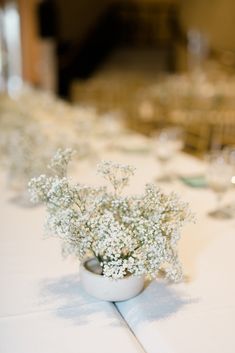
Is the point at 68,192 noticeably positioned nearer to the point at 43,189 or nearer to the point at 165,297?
the point at 43,189

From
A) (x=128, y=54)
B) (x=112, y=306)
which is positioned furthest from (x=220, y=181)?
(x=128, y=54)

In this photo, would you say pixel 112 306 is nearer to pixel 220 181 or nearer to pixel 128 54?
pixel 220 181

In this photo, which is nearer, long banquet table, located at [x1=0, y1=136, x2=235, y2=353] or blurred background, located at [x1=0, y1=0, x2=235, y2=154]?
long banquet table, located at [x1=0, y1=136, x2=235, y2=353]

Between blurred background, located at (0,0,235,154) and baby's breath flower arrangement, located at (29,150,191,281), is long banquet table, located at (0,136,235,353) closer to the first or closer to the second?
baby's breath flower arrangement, located at (29,150,191,281)

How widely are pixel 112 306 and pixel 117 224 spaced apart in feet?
0.75

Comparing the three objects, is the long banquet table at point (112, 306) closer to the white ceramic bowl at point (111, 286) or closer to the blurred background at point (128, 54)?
the white ceramic bowl at point (111, 286)

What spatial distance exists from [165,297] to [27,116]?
2272 mm

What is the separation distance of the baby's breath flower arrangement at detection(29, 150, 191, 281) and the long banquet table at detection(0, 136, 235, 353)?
0.10 meters

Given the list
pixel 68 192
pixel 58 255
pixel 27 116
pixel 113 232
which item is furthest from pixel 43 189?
pixel 27 116

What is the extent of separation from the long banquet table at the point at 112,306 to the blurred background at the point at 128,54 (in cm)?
440

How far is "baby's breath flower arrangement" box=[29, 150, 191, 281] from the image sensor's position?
110 cm

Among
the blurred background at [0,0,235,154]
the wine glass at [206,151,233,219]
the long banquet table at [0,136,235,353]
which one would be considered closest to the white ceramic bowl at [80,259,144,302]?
the long banquet table at [0,136,235,353]

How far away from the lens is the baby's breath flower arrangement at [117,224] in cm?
110

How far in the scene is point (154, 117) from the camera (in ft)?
20.2
